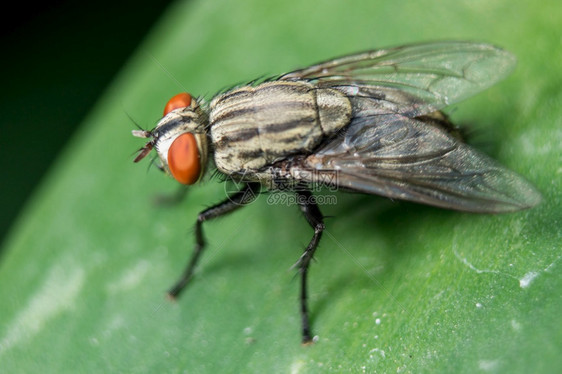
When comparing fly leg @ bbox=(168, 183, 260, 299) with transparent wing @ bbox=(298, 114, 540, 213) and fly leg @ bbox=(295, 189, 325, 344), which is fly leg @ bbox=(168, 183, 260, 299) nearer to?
fly leg @ bbox=(295, 189, 325, 344)

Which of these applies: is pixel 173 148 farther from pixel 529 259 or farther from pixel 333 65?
pixel 529 259

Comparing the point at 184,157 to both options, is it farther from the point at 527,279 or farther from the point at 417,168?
the point at 527,279

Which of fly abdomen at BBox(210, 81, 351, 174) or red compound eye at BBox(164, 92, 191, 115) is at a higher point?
red compound eye at BBox(164, 92, 191, 115)

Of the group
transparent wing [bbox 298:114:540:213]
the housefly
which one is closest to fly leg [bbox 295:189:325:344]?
the housefly

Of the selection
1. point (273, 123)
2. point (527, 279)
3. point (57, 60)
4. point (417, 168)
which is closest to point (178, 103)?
point (273, 123)

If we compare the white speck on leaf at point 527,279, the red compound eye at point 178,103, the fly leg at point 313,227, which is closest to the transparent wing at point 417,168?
the fly leg at point 313,227

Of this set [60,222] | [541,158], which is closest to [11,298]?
[60,222]
